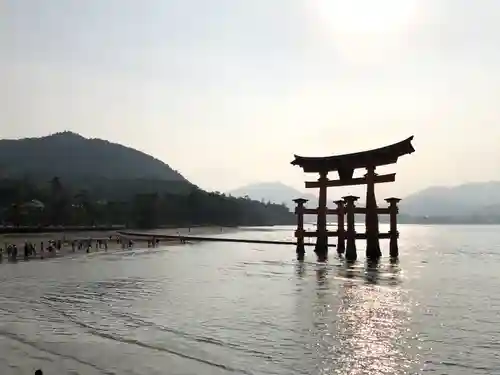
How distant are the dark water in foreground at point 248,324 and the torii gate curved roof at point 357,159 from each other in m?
6.83

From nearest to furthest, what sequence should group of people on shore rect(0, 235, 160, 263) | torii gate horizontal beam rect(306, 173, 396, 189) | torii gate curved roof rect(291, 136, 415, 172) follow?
torii gate curved roof rect(291, 136, 415, 172) < torii gate horizontal beam rect(306, 173, 396, 189) < group of people on shore rect(0, 235, 160, 263)

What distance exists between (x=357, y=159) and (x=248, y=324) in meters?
18.9

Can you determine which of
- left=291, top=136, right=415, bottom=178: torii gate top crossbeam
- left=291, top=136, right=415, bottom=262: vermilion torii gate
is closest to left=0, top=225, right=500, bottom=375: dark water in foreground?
left=291, top=136, right=415, bottom=262: vermilion torii gate

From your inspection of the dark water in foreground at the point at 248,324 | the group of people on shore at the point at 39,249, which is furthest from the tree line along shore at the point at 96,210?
the dark water in foreground at the point at 248,324

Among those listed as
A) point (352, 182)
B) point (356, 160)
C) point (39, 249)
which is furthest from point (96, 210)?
point (356, 160)

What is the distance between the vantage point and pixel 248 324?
16016 mm

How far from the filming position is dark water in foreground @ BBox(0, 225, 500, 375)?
38.3 feet

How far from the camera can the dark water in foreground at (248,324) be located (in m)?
11.7

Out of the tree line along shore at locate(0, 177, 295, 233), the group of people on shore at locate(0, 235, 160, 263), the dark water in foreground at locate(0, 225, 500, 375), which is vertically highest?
the tree line along shore at locate(0, 177, 295, 233)

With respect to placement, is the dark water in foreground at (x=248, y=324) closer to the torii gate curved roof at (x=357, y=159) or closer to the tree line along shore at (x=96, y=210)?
the torii gate curved roof at (x=357, y=159)

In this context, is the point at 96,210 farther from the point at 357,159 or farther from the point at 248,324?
the point at 248,324

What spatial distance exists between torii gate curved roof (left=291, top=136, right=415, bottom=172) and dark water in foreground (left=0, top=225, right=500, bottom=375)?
6.83 metres

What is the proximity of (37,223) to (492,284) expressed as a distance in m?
75.3

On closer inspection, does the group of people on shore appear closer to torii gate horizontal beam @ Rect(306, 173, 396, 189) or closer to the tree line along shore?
the tree line along shore
